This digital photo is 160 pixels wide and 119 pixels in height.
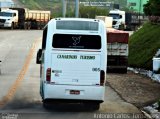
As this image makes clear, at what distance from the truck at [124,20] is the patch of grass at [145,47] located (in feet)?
126

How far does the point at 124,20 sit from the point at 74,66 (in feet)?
232

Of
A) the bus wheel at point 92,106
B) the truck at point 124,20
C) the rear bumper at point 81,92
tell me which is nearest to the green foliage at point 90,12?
the truck at point 124,20

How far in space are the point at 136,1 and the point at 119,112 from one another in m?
159

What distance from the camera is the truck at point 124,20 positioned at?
83.6m

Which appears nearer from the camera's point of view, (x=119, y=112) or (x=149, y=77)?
(x=119, y=112)

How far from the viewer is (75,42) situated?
1655 cm

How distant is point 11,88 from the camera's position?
76.4 feet

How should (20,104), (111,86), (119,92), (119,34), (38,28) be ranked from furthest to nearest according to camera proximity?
(38,28) < (119,34) < (111,86) < (119,92) < (20,104)

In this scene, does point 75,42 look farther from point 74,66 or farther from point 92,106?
point 92,106

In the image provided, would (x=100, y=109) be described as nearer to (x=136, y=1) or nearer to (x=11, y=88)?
(x=11, y=88)

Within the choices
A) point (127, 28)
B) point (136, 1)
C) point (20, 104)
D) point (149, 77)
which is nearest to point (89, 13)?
point (136, 1)

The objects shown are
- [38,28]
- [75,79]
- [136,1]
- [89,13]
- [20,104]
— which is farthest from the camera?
[136,1]

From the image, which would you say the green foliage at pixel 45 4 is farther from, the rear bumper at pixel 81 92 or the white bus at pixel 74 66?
the rear bumper at pixel 81 92

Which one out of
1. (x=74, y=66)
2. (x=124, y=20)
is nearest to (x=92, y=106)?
(x=74, y=66)
